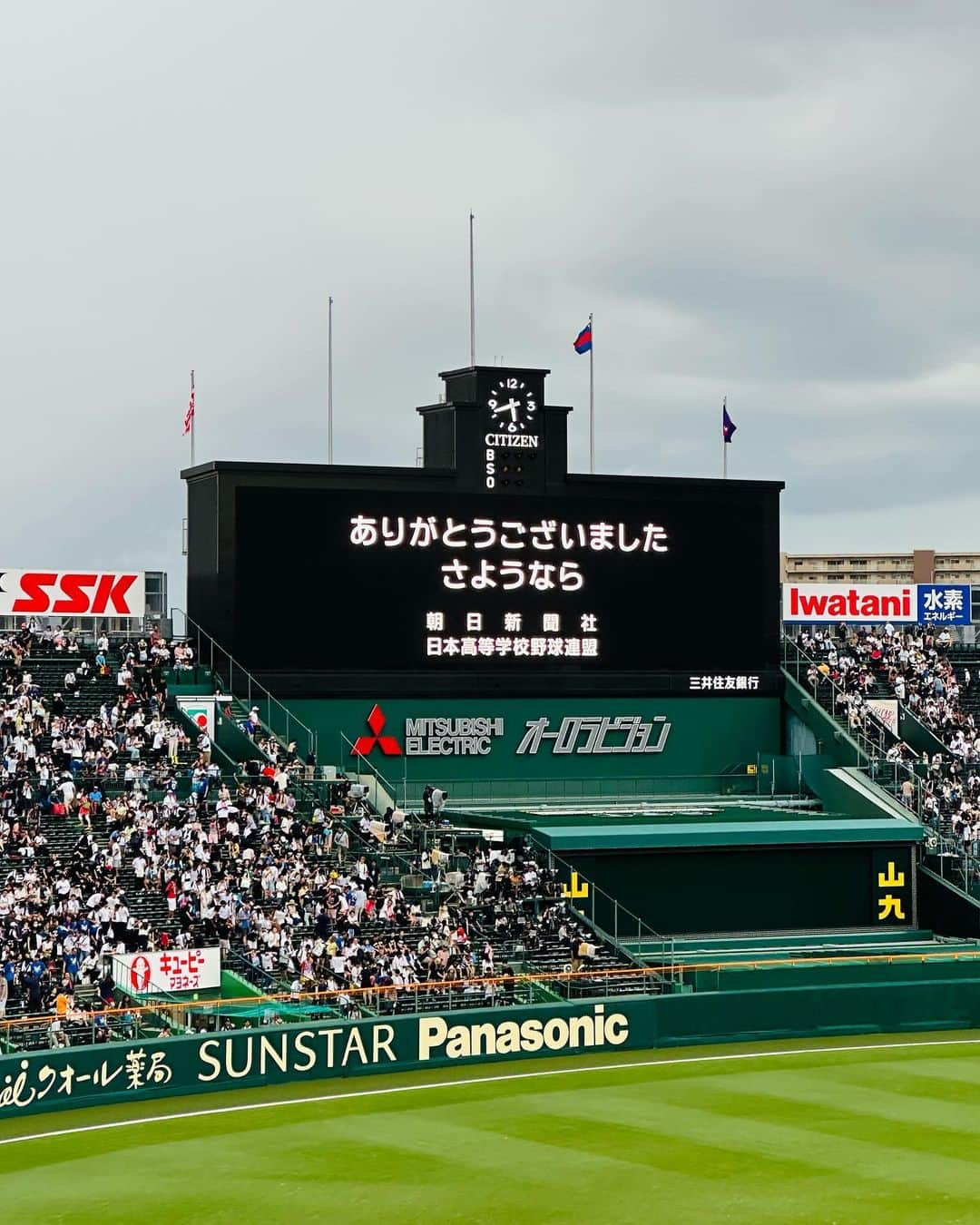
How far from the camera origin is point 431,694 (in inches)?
1983

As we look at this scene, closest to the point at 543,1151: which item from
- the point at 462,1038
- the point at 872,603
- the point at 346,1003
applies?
the point at 462,1038

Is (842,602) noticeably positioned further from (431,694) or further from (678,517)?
(431,694)

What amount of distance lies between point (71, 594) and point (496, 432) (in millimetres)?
11445

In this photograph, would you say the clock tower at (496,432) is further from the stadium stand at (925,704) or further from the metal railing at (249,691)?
the stadium stand at (925,704)

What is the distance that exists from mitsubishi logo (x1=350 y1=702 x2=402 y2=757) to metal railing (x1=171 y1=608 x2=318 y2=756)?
3.69 feet

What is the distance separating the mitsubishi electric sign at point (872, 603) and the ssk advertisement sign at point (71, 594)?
71.1 feet

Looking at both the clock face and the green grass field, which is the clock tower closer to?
the clock face

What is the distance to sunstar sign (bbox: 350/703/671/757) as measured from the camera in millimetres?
50281

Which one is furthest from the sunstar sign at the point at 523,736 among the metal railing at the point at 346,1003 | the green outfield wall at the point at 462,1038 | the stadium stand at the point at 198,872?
the green outfield wall at the point at 462,1038

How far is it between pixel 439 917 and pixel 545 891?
3.98 meters

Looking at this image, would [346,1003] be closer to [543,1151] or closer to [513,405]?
[543,1151]

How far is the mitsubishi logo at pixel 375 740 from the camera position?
4981 cm

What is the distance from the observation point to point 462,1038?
1447 inches

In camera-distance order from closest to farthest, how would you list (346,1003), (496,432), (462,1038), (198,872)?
(346,1003) < (462,1038) < (198,872) < (496,432)
